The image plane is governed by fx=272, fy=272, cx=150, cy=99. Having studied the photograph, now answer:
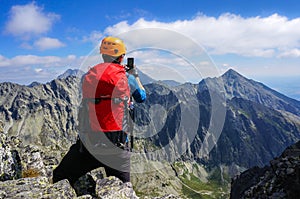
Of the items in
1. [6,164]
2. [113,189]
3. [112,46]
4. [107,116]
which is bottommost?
[113,189]

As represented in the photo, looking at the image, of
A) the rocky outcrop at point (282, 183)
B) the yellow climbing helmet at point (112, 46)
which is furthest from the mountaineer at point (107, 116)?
the rocky outcrop at point (282, 183)

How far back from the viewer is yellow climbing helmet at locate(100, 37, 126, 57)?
11.5 meters

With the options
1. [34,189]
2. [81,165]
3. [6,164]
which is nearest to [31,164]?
[6,164]

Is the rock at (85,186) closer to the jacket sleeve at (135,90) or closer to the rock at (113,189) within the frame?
the rock at (113,189)

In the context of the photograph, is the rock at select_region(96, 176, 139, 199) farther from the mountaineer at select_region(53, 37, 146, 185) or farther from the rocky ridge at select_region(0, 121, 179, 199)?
the mountaineer at select_region(53, 37, 146, 185)

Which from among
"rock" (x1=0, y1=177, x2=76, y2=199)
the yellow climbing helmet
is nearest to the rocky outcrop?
the yellow climbing helmet

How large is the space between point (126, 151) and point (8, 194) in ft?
15.1

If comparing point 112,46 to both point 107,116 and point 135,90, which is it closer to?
point 135,90

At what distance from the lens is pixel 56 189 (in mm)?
10008

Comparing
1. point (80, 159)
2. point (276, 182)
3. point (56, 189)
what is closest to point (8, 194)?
point (56, 189)

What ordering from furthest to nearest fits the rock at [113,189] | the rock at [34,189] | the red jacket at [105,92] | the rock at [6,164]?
the rock at [6,164], the rock at [113,189], the red jacket at [105,92], the rock at [34,189]

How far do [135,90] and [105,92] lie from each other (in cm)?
142

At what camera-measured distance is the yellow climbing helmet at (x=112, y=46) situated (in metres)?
11.5

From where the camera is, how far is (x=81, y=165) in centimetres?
1216
